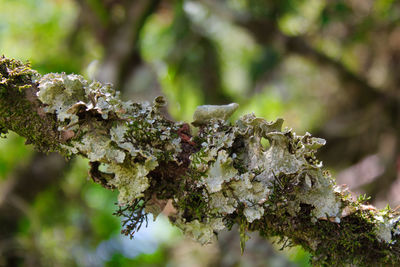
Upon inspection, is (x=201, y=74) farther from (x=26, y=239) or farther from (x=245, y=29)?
(x=26, y=239)

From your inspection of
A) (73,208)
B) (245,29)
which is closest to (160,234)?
(73,208)

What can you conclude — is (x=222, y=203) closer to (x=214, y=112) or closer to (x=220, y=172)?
(x=220, y=172)

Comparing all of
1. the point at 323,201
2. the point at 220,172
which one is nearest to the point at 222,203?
the point at 220,172

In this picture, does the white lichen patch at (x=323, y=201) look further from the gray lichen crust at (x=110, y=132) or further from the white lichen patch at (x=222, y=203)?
the gray lichen crust at (x=110, y=132)

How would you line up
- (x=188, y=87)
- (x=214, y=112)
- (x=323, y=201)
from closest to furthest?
(x=323, y=201), (x=214, y=112), (x=188, y=87)

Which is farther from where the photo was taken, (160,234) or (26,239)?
(160,234)

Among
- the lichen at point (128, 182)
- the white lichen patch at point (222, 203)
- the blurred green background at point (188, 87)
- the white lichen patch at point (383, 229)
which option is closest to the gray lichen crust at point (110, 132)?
the lichen at point (128, 182)
